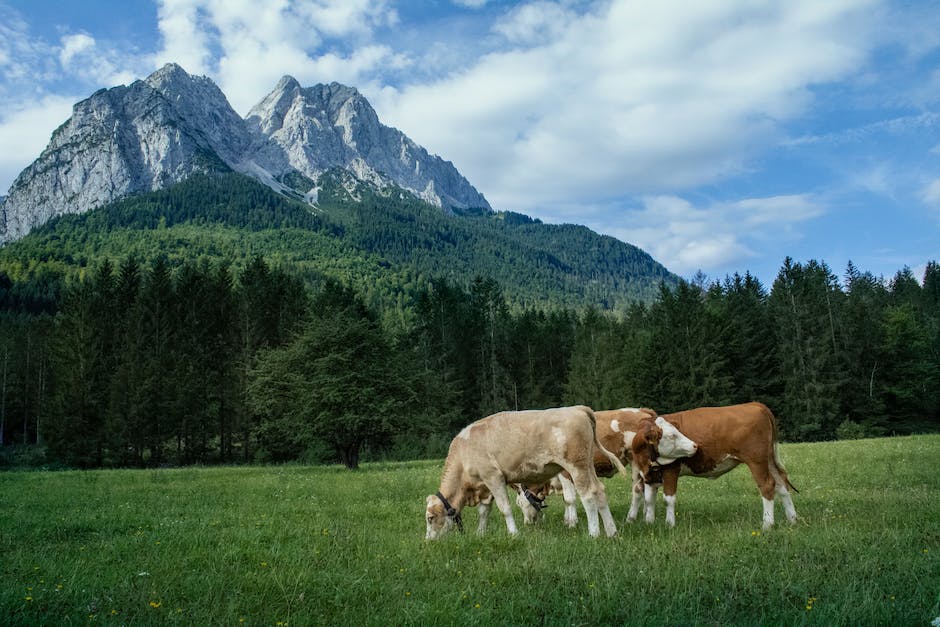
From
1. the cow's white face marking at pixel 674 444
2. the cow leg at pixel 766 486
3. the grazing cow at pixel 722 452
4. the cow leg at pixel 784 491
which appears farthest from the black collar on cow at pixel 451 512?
the cow leg at pixel 784 491

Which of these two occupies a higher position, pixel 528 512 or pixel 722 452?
pixel 722 452

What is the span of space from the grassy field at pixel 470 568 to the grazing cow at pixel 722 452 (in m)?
0.63

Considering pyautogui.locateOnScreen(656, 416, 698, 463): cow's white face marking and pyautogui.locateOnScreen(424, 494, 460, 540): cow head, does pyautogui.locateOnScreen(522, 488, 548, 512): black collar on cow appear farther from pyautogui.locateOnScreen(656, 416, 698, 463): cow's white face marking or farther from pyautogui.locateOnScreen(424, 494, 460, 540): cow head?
pyautogui.locateOnScreen(656, 416, 698, 463): cow's white face marking

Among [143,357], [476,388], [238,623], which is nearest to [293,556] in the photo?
[238,623]

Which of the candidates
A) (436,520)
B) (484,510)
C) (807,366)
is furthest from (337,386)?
(807,366)

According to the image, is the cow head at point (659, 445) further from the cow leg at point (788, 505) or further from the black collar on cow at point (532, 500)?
the black collar on cow at point (532, 500)

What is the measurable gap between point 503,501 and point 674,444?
3499mm

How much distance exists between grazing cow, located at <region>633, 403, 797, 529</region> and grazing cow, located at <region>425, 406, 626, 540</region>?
4.58 ft

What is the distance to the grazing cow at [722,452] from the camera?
35.3 feet

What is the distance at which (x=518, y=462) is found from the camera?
10500 mm

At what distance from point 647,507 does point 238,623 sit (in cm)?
856

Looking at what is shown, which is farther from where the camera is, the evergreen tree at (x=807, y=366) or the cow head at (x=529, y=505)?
the evergreen tree at (x=807, y=366)

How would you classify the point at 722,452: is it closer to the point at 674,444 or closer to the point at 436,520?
the point at 674,444

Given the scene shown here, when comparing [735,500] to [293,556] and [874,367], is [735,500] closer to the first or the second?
[293,556]
